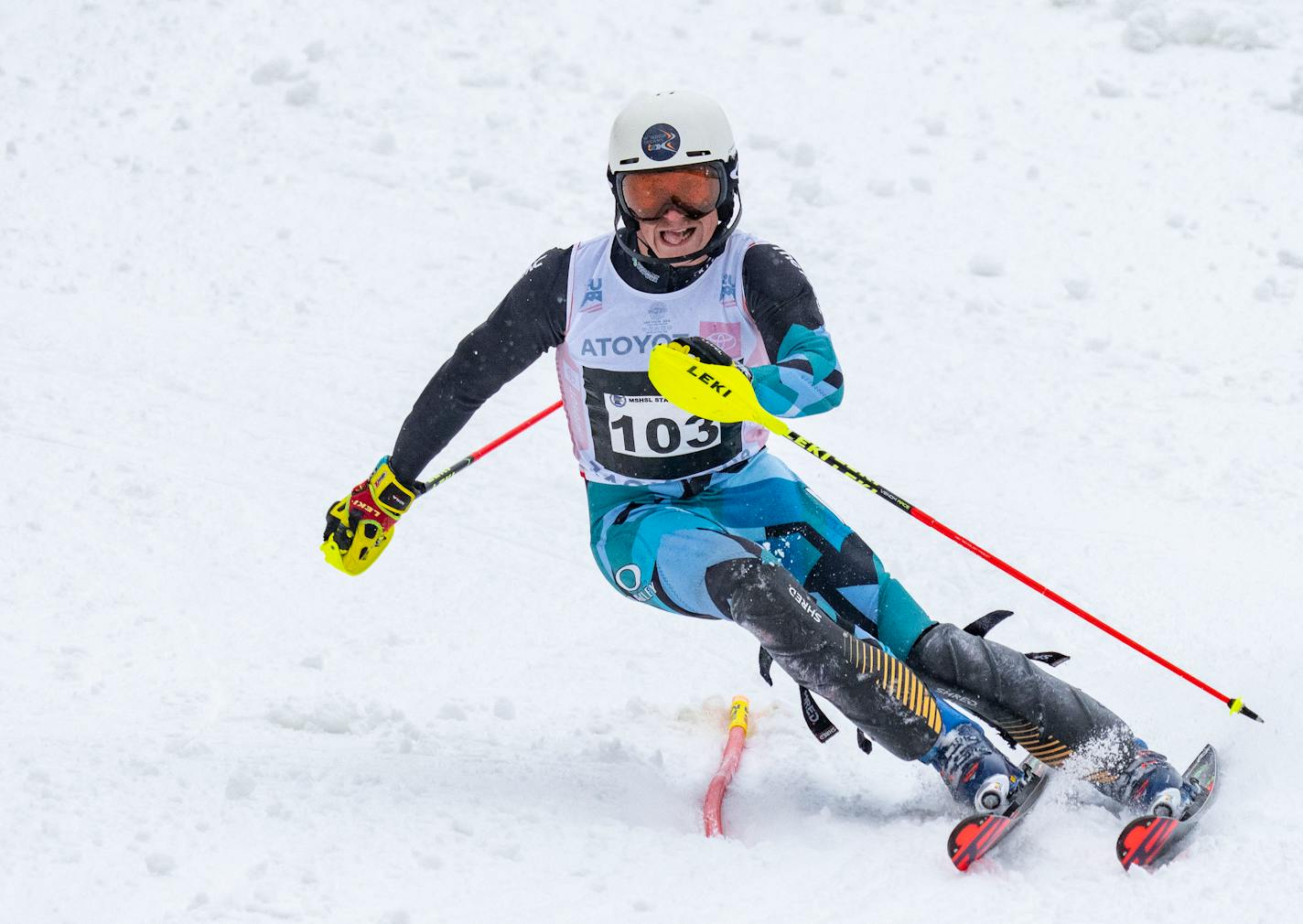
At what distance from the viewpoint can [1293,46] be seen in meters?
9.22

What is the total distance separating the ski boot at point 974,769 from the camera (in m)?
3.54

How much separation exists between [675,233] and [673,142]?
256 millimetres

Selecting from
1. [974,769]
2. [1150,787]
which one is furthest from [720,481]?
[1150,787]

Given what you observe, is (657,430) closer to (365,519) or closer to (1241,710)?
(365,519)

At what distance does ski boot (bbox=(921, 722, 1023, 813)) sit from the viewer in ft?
11.6

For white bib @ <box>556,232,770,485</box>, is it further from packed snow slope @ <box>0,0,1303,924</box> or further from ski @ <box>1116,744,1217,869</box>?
ski @ <box>1116,744,1217,869</box>

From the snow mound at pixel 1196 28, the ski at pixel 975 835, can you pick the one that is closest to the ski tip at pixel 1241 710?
the ski at pixel 975 835

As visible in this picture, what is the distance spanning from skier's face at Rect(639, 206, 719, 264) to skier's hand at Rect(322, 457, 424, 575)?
3.50ft

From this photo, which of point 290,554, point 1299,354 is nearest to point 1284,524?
point 1299,354

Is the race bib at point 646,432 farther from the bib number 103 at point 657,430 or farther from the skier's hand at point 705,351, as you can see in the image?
the skier's hand at point 705,351

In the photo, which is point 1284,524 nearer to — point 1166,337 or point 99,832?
point 1166,337

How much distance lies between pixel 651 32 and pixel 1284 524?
5729 millimetres

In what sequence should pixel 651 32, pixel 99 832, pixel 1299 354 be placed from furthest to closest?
pixel 651 32, pixel 1299 354, pixel 99 832

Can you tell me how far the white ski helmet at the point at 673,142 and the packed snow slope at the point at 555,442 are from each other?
1697mm
